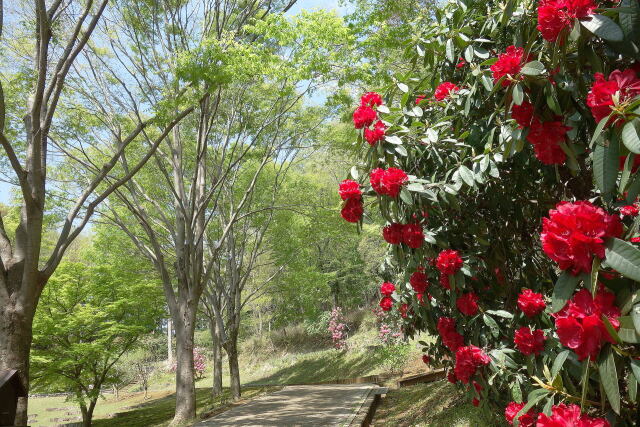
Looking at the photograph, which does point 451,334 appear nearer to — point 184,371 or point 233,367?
point 184,371

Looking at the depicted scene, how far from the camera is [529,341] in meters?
2.37

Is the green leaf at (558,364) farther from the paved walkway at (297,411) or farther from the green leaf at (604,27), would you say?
the paved walkway at (297,411)

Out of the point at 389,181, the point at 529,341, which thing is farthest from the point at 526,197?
the point at 389,181

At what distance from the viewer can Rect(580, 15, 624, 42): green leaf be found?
4.45 ft

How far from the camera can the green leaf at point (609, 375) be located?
1.16m

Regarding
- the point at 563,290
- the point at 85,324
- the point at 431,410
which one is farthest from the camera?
the point at 85,324

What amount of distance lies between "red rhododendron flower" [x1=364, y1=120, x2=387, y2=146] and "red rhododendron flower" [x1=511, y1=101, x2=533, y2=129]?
0.97 m

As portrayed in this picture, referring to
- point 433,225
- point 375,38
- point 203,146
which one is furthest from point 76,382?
point 433,225

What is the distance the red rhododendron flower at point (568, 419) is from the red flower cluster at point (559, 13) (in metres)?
1.27

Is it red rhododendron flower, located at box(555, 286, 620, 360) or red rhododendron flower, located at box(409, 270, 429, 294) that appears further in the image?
red rhododendron flower, located at box(409, 270, 429, 294)

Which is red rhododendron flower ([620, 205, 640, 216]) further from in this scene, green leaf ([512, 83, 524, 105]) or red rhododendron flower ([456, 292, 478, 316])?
red rhododendron flower ([456, 292, 478, 316])

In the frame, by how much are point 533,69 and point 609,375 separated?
114 centimetres

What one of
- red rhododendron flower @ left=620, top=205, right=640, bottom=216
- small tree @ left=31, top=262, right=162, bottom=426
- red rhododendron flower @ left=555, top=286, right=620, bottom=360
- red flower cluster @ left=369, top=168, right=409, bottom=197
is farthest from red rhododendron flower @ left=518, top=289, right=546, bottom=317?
small tree @ left=31, top=262, right=162, bottom=426

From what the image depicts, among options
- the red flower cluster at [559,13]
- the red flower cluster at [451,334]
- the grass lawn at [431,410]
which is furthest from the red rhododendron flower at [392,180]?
the grass lawn at [431,410]
